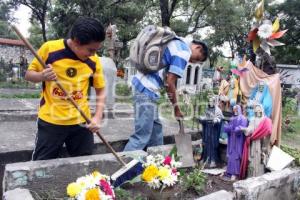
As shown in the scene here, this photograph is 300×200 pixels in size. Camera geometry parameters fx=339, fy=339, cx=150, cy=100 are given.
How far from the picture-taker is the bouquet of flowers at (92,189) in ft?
7.38

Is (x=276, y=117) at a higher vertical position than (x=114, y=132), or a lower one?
higher

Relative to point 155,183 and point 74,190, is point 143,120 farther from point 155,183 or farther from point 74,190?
point 74,190

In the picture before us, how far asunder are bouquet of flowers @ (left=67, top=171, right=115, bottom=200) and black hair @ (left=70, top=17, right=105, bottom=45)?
1.03 meters

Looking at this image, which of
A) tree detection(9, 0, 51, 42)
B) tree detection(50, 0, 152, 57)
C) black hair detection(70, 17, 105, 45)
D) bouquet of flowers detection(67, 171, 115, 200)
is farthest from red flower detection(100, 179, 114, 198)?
tree detection(9, 0, 51, 42)

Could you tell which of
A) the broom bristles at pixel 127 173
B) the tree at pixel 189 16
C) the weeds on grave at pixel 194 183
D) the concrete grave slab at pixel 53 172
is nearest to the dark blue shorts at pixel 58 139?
the concrete grave slab at pixel 53 172

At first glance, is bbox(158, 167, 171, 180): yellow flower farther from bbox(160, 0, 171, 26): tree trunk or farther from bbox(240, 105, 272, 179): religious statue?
bbox(160, 0, 171, 26): tree trunk

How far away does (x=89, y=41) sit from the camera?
2.60 m

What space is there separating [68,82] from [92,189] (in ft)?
3.17

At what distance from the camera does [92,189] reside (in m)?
2.29

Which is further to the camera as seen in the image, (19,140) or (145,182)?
(19,140)

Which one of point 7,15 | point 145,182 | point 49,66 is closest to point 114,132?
point 145,182

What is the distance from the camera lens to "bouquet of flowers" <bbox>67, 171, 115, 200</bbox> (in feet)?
7.38

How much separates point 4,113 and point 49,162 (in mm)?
2653

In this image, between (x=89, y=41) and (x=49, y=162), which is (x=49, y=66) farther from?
(x=49, y=162)
